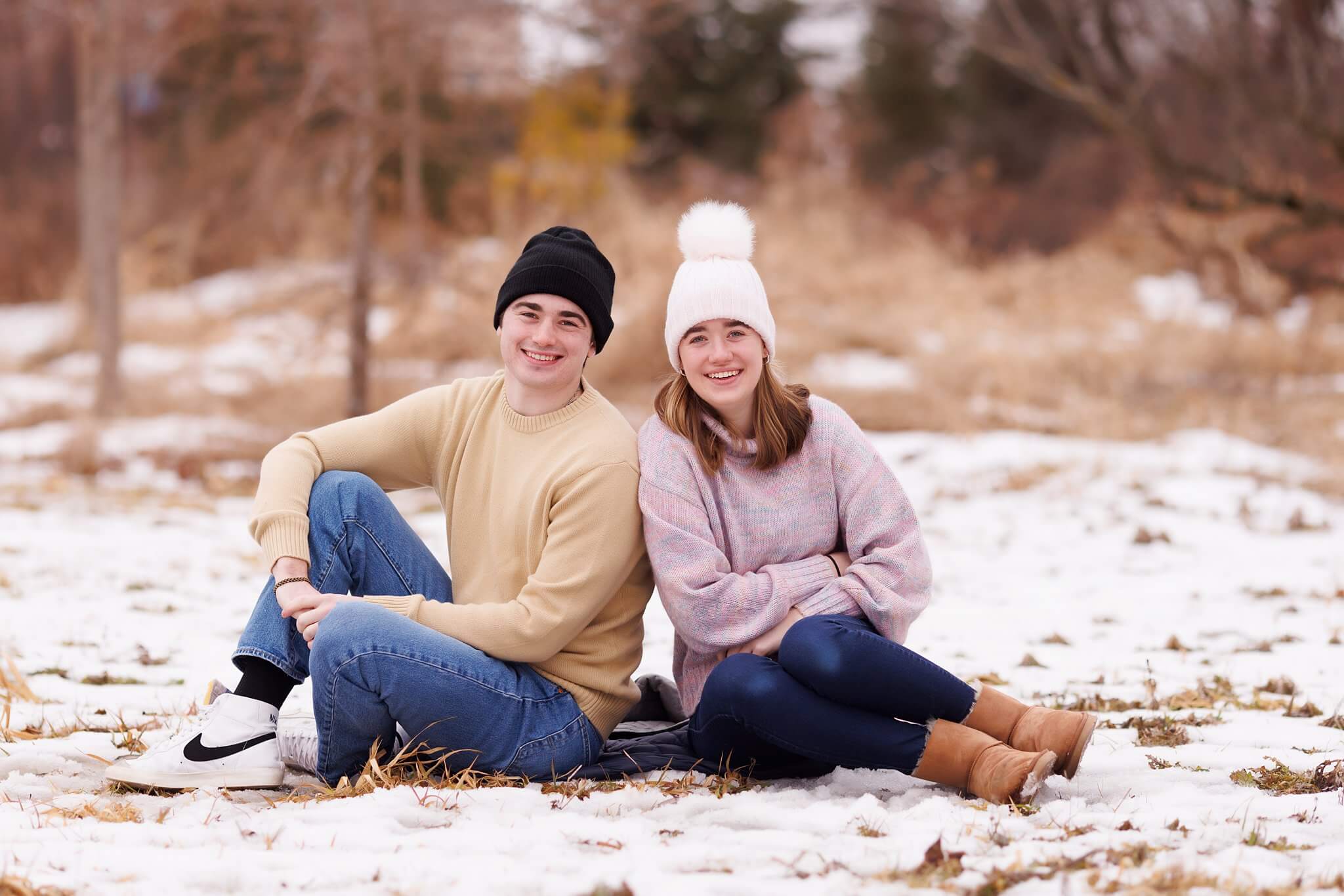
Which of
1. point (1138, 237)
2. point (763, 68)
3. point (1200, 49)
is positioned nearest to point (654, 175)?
point (763, 68)

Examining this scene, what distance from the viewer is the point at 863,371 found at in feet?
37.5

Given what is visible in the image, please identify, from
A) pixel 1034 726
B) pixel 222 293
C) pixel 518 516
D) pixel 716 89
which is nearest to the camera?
pixel 1034 726

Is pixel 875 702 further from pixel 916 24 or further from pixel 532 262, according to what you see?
pixel 916 24

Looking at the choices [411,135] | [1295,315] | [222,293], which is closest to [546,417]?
[411,135]

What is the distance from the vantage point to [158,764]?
2.73 meters

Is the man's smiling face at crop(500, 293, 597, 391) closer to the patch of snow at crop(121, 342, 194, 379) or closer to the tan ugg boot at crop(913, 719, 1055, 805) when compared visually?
the tan ugg boot at crop(913, 719, 1055, 805)

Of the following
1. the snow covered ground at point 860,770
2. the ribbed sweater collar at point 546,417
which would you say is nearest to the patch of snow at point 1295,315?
the snow covered ground at point 860,770

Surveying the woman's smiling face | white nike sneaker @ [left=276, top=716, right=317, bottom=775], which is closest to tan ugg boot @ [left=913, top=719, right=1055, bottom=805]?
the woman's smiling face

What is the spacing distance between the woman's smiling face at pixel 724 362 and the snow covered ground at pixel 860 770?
2.91 feet

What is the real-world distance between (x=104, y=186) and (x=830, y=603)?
943cm

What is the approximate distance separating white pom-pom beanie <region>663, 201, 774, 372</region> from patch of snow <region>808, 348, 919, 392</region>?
307 inches

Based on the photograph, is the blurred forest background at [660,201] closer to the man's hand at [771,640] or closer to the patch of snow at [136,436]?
the patch of snow at [136,436]

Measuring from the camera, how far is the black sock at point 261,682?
285 centimetres

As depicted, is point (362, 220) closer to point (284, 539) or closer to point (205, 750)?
point (284, 539)
